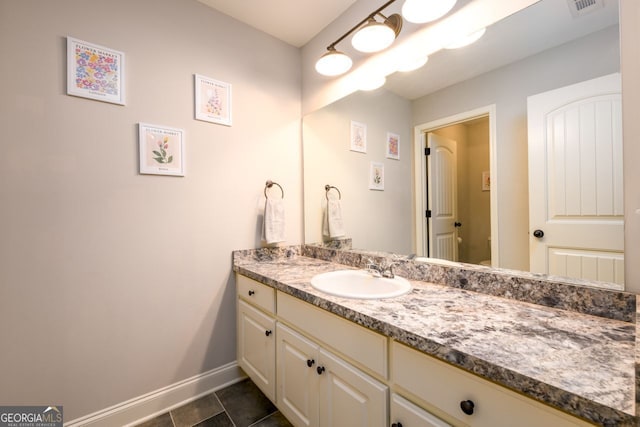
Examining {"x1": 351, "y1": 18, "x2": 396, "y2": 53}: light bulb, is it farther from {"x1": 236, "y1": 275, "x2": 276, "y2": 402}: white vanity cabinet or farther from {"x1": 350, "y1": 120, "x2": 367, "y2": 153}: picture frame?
{"x1": 236, "y1": 275, "x2": 276, "y2": 402}: white vanity cabinet

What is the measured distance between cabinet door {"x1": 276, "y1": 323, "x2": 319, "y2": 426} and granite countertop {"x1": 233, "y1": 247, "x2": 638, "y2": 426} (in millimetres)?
231

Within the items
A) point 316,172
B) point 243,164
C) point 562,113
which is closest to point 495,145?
point 562,113

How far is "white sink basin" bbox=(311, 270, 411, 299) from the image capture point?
50.3 inches

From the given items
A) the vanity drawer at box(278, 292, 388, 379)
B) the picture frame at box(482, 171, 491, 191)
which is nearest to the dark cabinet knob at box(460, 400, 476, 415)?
the vanity drawer at box(278, 292, 388, 379)

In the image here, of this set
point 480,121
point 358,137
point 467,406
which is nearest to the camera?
point 467,406

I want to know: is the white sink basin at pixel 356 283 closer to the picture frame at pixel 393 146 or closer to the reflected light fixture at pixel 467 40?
the picture frame at pixel 393 146

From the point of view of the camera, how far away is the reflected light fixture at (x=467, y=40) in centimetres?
115

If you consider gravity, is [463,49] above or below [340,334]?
above

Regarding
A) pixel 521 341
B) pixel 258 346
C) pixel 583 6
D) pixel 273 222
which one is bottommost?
pixel 258 346

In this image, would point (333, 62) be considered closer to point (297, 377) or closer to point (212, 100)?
point (212, 100)

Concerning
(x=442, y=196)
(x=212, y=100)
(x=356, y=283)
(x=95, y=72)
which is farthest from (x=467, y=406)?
(x=95, y=72)

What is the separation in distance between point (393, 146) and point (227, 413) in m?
1.79

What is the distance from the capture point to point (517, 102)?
1064mm

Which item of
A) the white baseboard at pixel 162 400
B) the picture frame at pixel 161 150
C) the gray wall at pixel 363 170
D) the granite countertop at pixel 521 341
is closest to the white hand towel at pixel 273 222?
the gray wall at pixel 363 170
